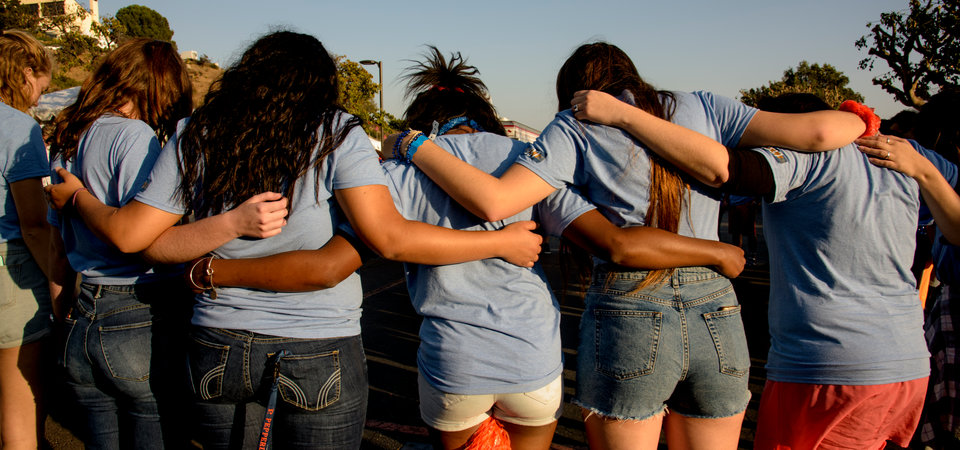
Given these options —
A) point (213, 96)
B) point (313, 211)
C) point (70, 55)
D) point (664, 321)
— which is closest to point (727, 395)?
point (664, 321)

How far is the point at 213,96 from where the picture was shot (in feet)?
5.26

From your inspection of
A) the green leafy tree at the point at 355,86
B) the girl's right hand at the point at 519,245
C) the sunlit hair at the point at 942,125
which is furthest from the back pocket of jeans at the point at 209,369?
the green leafy tree at the point at 355,86

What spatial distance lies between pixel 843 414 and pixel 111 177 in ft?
8.24

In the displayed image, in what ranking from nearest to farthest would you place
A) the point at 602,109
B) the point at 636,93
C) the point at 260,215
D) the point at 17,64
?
the point at 260,215 < the point at 602,109 < the point at 636,93 < the point at 17,64

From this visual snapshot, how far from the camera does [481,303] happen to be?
1618 mm

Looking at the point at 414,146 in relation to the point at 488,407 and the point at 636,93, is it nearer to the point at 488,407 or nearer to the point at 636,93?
the point at 636,93

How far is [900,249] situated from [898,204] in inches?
5.7

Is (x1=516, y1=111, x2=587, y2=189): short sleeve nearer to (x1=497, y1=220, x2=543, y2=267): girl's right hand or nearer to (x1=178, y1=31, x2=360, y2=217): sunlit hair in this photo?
(x1=497, y1=220, x2=543, y2=267): girl's right hand

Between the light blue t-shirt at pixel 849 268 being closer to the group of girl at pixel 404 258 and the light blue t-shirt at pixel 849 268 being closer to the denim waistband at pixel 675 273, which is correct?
the group of girl at pixel 404 258

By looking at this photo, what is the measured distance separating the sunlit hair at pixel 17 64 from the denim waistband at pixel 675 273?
8.99ft

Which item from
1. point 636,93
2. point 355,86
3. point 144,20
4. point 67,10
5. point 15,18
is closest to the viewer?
point 636,93

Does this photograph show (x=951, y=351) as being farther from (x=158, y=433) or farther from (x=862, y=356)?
(x=158, y=433)

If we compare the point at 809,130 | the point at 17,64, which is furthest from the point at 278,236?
the point at 17,64

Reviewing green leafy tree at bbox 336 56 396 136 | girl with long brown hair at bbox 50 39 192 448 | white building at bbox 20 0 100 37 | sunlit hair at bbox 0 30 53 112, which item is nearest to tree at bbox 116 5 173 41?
white building at bbox 20 0 100 37
